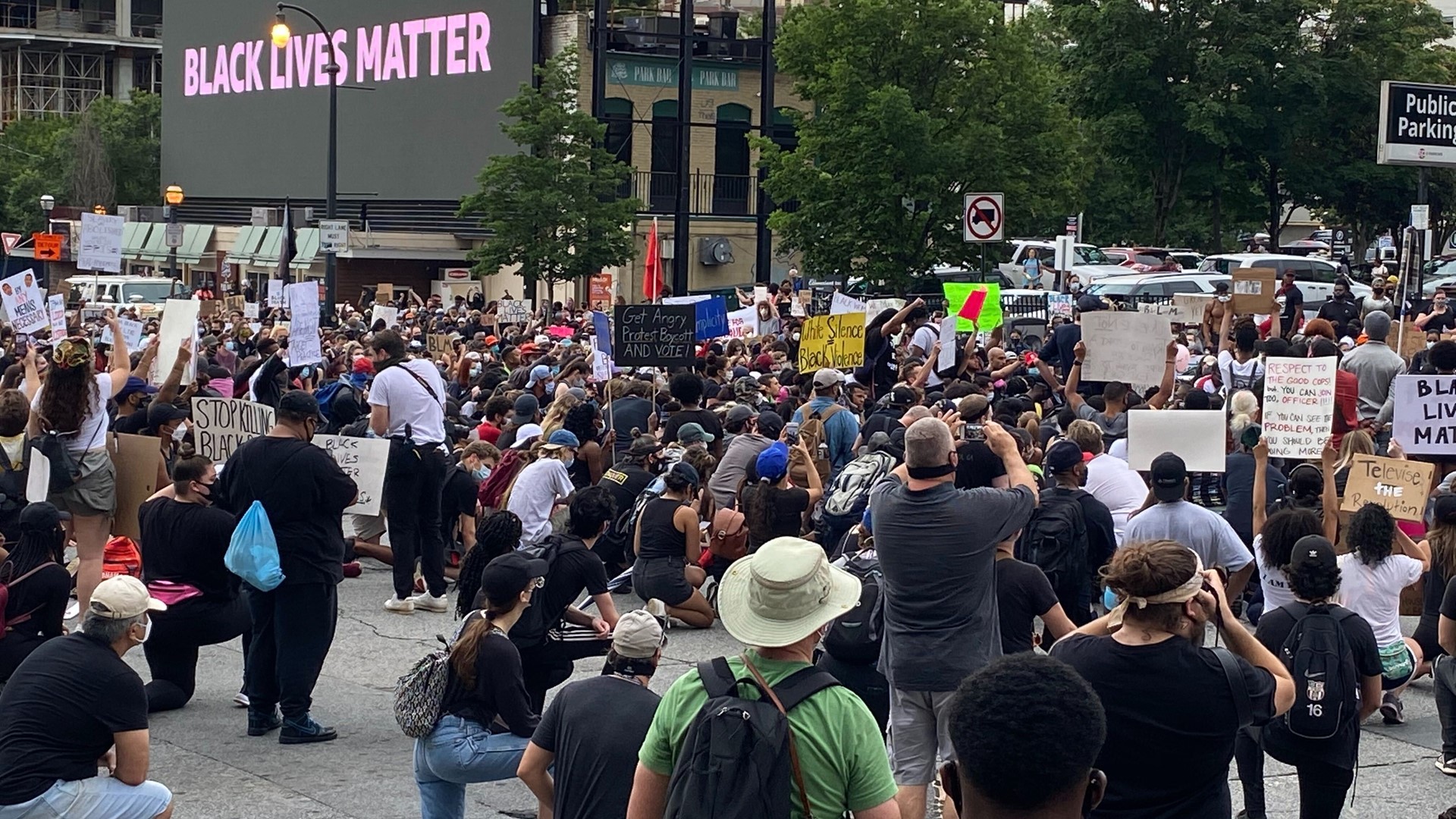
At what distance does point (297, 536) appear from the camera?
854 cm

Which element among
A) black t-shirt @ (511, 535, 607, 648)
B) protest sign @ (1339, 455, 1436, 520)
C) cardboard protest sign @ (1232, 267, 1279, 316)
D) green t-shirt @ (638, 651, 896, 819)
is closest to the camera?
green t-shirt @ (638, 651, 896, 819)

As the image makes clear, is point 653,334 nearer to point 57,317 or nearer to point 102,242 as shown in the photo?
point 57,317

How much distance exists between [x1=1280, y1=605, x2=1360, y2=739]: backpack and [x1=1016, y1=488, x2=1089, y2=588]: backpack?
77.1 inches

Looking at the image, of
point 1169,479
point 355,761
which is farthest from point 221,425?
point 1169,479

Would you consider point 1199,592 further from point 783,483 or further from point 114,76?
point 114,76

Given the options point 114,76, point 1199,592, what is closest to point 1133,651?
point 1199,592

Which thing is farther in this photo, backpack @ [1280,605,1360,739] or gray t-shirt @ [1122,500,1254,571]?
gray t-shirt @ [1122,500,1254,571]

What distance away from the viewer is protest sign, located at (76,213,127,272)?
22.5 metres

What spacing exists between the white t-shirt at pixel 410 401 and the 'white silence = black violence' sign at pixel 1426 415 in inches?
231

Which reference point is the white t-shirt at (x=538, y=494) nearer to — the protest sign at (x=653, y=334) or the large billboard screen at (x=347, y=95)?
the protest sign at (x=653, y=334)

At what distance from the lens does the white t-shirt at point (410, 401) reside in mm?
10984

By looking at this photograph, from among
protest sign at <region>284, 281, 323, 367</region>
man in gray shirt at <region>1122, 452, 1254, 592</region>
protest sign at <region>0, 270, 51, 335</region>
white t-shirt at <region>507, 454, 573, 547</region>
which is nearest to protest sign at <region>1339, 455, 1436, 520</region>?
man in gray shirt at <region>1122, 452, 1254, 592</region>

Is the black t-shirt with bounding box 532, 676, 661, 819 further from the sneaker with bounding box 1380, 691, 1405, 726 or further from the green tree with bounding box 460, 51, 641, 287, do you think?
the green tree with bounding box 460, 51, 641, 287

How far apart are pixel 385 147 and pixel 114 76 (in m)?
53.2
